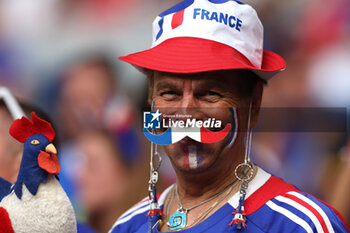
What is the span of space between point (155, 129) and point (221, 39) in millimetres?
417

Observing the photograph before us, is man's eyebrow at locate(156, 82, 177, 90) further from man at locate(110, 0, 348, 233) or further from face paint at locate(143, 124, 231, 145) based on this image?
face paint at locate(143, 124, 231, 145)

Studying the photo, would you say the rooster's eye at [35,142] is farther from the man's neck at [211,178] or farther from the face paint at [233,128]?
the face paint at [233,128]

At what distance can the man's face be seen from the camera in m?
1.72

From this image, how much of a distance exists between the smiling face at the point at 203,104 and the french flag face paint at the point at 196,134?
0.03 metres

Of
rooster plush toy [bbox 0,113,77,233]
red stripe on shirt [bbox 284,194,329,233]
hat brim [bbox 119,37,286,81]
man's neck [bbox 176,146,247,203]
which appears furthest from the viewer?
man's neck [bbox 176,146,247,203]

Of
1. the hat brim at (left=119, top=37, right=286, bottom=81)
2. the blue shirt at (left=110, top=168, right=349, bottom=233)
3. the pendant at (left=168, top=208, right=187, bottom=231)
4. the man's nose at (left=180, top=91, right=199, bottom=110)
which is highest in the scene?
the hat brim at (left=119, top=37, right=286, bottom=81)

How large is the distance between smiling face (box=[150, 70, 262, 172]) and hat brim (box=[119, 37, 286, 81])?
0.04m

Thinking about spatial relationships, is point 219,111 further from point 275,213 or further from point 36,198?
point 36,198

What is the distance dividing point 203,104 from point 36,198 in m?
0.67

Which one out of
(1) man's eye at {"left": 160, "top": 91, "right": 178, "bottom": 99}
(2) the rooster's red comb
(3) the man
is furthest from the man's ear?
(2) the rooster's red comb

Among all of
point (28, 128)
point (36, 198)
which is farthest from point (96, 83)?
point (36, 198)

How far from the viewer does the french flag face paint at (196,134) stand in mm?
1673

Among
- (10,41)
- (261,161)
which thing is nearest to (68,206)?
(261,161)

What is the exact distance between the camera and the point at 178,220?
1858mm
